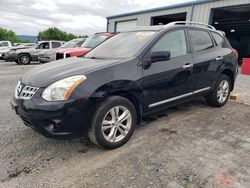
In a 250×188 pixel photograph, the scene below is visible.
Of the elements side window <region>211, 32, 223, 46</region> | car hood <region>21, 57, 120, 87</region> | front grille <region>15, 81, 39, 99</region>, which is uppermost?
side window <region>211, 32, 223, 46</region>

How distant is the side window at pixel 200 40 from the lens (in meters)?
4.25

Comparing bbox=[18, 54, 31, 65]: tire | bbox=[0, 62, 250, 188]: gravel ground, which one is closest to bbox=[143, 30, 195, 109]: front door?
bbox=[0, 62, 250, 188]: gravel ground

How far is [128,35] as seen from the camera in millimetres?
4109

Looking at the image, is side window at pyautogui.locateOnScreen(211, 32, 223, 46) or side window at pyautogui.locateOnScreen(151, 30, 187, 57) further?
side window at pyautogui.locateOnScreen(211, 32, 223, 46)

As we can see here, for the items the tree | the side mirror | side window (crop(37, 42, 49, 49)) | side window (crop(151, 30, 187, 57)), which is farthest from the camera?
the tree

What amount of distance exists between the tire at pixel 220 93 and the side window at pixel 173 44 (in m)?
1.37

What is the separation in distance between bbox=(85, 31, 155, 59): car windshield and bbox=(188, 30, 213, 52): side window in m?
0.95

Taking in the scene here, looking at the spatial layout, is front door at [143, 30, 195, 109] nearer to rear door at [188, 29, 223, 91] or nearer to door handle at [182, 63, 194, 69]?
door handle at [182, 63, 194, 69]

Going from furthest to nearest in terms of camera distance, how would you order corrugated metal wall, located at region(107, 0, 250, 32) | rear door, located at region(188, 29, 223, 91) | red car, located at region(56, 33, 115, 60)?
1. corrugated metal wall, located at region(107, 0, 250, 32)
2. red car, located at region(56, 33, 115, 60)
3. rear door, located at region(188, 29, 223, 91)

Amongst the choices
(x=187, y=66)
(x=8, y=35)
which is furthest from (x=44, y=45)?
(x=8, y=35)

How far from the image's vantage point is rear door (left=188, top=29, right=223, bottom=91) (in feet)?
13.9

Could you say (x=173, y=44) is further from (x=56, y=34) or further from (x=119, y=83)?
(x=56, y=34)

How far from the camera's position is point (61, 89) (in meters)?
2.75

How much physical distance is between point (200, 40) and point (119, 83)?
2.24 m
